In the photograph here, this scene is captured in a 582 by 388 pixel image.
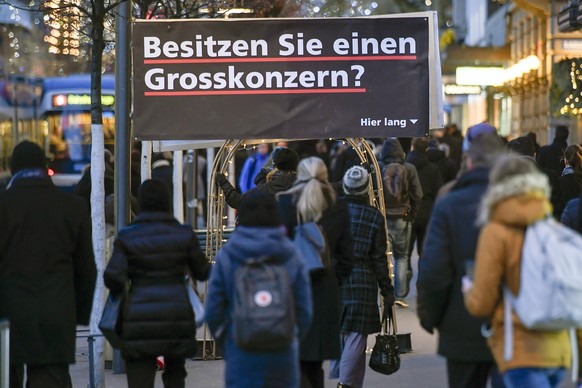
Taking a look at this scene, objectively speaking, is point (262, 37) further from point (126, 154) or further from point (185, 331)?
point (185, 331)

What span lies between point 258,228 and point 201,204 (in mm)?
19652

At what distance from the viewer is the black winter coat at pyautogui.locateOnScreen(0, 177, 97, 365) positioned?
833cm

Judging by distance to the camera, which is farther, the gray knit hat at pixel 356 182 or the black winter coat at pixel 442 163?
the black winter coat at pixel 442 163

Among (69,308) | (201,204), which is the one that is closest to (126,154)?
(69,308)

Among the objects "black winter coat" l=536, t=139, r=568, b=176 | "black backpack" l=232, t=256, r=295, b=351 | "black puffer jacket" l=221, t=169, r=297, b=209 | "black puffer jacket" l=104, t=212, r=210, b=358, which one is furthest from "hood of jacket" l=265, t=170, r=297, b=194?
"black winter coat" l=536, t=139, r=568, b=176

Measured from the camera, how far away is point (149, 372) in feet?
27.9

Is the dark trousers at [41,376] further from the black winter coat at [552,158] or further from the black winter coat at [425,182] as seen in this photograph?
the black winter coat at [425,182]

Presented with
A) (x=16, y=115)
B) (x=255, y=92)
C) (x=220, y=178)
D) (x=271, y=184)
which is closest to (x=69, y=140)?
(x=16, y=115)

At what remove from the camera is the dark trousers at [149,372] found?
A: 27.8 ft

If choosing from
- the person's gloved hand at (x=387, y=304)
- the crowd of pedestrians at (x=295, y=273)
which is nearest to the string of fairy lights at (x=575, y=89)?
the crowd of pedestrians at (x=295, y=273)

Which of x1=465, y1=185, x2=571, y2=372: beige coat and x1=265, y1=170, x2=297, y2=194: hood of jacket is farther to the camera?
x1=265, y1=170, x2=297, y2=194: hood of jacket

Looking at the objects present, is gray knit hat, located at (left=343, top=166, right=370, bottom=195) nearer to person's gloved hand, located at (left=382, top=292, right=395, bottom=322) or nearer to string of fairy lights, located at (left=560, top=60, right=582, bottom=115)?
person's gloved hand, located at (left=382, top=292, right=395, bottom=322)

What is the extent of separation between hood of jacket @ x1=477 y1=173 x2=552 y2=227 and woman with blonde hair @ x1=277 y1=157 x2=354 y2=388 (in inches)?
96.8

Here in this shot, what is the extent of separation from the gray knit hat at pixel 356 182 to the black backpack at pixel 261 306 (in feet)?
9.73
